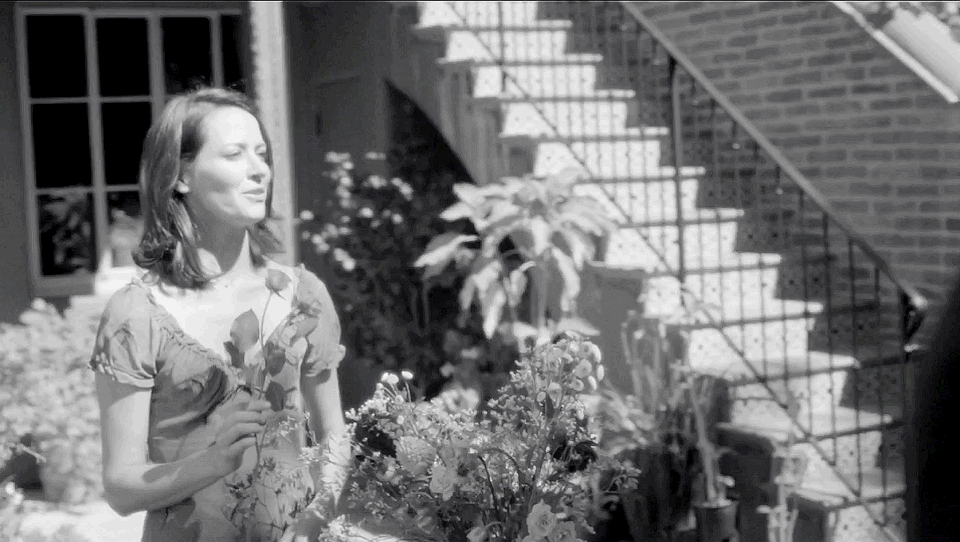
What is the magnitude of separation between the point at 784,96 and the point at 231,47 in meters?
3.23

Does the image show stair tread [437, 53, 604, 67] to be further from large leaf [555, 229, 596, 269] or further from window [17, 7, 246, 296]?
window [17, 7, 246, 296]

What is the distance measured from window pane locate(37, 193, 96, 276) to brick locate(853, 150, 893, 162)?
4.16m

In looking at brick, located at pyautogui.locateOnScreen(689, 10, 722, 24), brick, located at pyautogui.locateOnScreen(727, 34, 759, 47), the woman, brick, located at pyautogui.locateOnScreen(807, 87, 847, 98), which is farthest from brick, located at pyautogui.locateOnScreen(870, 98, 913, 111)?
the woman

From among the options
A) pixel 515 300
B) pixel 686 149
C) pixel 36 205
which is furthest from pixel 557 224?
pixel 36 205

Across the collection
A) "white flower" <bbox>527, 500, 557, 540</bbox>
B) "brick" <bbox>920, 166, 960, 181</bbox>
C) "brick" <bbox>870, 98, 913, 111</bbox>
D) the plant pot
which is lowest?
the plant pot

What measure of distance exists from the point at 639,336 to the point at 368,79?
2993mm

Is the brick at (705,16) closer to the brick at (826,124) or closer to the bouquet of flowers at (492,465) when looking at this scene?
the brick at (826,124)

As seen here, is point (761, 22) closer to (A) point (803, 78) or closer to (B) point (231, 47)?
(A) point (803, 78)

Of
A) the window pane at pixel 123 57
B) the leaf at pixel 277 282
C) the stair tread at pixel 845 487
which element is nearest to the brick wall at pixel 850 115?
the stair tread at pixel 845 487

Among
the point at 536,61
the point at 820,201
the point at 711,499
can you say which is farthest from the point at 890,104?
the point at 711,499

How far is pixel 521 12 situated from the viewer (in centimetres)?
747

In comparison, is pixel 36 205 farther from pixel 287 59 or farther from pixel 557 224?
pixel 557 224

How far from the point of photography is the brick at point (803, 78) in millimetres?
6570

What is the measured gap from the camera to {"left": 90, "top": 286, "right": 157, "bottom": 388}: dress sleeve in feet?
6.61
